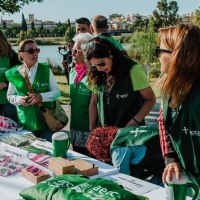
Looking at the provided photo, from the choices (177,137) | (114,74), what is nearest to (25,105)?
(114,74)

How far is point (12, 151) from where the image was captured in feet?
8.25

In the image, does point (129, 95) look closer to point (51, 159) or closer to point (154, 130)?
point (154, 130)

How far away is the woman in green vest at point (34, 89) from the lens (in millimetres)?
3225

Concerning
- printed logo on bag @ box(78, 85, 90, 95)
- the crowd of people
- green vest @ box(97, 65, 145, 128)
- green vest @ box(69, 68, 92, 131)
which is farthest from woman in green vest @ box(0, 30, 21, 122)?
green vest @ box(97, 65, 145, 128)

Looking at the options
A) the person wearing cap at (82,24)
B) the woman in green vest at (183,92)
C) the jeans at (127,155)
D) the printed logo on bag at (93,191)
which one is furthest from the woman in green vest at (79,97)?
the person wearing cap at (82,24)

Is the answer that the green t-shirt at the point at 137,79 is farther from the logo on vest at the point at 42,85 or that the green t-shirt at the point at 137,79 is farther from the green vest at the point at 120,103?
the logo on vest at the point at 42,85

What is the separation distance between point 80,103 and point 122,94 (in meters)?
0.58

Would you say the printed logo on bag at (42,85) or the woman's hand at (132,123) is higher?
the printed logo on bag at (42,85)

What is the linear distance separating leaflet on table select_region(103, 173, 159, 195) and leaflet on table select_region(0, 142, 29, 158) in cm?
65

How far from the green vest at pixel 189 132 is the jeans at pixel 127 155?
0.33 meters

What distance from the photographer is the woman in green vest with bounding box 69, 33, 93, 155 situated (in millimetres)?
3037

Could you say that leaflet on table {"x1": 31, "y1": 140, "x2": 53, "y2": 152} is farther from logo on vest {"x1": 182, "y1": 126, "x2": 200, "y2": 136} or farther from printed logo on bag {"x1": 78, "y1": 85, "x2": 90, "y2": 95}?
logo on vest {"x1": 182, "y1": 126, "x2": 200, "y2": 136}

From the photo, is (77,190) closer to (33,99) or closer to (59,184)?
(59,184)

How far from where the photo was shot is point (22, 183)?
2062 mm
